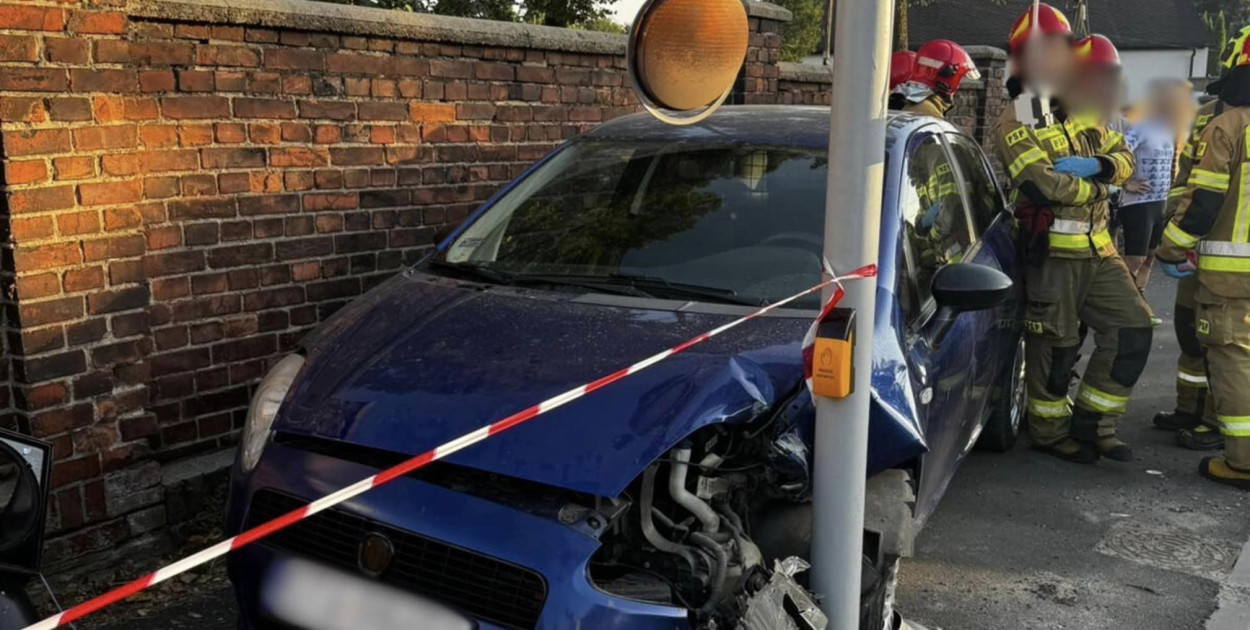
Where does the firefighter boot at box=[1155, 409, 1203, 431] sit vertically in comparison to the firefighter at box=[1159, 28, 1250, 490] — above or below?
below

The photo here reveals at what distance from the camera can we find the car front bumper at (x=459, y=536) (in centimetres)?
222

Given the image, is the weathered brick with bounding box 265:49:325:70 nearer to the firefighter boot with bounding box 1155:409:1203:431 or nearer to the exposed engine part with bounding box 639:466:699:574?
the exposed engine part with bounding box 639:466:699:574

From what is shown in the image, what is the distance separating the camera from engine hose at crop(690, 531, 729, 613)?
2.35 m

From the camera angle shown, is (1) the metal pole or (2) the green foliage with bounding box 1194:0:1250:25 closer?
(1) the metal pole

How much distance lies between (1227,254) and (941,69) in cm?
191

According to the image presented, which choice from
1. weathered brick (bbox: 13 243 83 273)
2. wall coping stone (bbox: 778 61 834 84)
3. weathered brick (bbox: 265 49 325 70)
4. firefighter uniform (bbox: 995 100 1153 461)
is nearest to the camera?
weathered brick (bbox: 13 243 83 273)

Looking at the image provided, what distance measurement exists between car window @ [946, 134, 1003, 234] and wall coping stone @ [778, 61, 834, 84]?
10.8 ft

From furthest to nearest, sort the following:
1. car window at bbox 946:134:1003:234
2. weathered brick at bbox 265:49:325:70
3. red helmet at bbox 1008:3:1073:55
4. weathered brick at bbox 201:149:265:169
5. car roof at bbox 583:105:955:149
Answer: red helmet at bbox 1008:3:1073:55 → car window at bbox 946:134:1003:234 → weathered brick at bbox 265:49:325:70 → weathered brick at bbox 201:149:265:169 → car roof at bbox 583:105:955:149

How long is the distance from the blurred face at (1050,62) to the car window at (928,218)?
1.22 metres

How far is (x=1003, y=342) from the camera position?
4703 millimetres

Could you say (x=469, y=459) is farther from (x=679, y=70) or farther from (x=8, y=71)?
(x=8, y=71)

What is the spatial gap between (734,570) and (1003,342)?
2.77m

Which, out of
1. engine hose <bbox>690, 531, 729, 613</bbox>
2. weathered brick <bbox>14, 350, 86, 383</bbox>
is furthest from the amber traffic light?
weathered brick <bbox>14, 350, 86, 383</bbox>

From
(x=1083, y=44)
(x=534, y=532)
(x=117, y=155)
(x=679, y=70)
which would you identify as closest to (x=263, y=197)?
(x=117, y=155)
